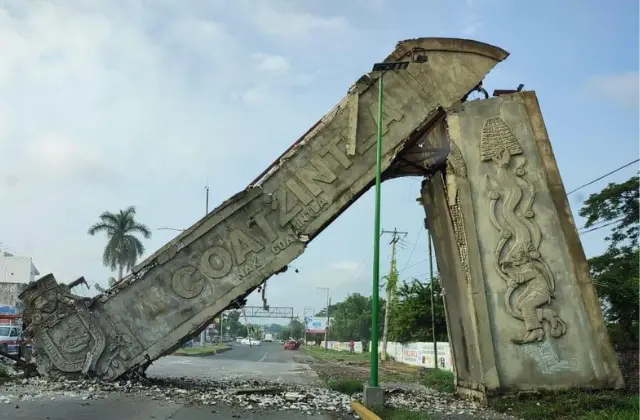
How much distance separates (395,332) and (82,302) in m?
34.5

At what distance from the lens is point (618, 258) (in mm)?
27812

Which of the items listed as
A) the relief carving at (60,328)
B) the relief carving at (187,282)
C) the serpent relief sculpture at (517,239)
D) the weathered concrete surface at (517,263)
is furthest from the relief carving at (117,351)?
the serpent relief sculpture at (517,239)

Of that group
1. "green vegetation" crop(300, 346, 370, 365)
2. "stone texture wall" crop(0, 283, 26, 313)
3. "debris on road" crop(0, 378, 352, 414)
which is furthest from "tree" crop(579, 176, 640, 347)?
"stone texture wall" crop(0, 283, 26, 313)

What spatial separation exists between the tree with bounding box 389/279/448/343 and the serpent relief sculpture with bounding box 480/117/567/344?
1059 inches

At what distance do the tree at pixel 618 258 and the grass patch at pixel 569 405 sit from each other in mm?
11763

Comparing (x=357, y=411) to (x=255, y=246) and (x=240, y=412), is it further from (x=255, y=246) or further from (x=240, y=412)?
(x=255, y=246)

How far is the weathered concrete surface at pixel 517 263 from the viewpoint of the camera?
13539 mm

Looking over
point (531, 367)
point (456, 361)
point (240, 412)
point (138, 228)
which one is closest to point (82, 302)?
point (240, 412)

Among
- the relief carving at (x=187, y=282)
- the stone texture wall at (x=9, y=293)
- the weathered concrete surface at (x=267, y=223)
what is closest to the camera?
the weathered concrete surface at (x=267, y=223)

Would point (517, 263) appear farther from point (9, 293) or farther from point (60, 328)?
point (9, 293)

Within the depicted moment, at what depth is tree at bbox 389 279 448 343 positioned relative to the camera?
4178 centimetres

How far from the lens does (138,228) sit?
66.3 metres

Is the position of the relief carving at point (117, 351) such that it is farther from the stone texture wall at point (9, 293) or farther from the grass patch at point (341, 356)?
the stone texture wall at point (9, 293)

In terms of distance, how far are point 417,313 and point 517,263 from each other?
29827 millimetres
